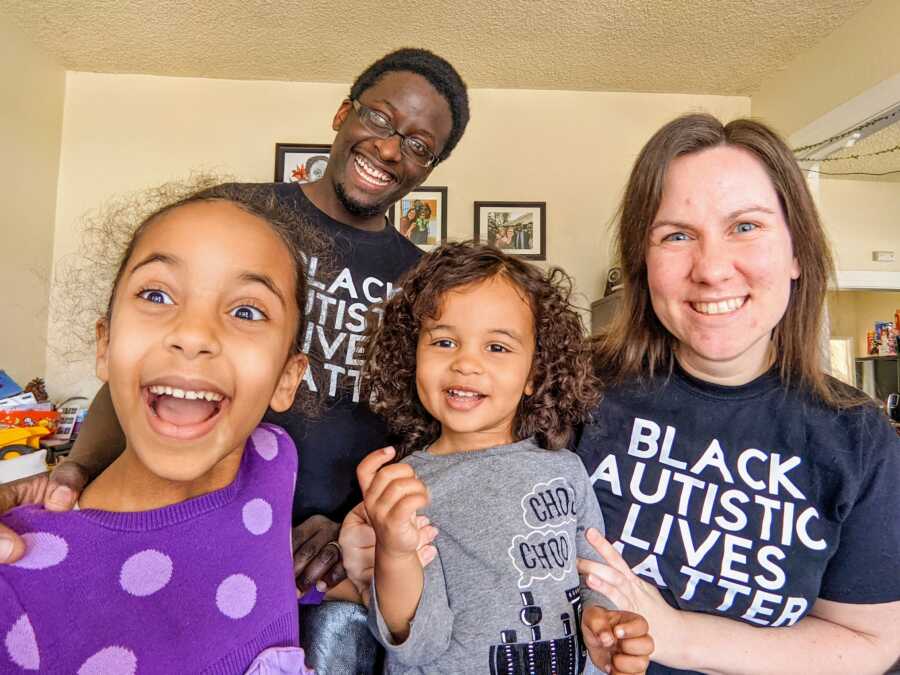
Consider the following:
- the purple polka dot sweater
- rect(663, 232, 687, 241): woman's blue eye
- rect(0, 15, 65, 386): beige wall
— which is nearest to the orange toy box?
rect(0, 15, 65, 386): beige wall

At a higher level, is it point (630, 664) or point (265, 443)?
point (265, 443)

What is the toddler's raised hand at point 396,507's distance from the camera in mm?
781

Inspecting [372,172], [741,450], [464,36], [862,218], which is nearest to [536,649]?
[741,450]

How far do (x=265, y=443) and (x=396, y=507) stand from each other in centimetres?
28

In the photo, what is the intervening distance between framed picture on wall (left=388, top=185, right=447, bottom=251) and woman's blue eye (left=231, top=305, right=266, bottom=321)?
276cm

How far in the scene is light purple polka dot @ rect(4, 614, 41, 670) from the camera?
1.84ft

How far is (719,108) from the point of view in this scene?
378 centimetres

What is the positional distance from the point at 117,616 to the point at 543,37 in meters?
3.31

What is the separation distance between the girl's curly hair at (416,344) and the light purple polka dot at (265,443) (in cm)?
26

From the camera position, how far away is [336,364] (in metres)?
1.24

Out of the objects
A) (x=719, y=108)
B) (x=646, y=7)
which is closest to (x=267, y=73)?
(x=646, y=7)

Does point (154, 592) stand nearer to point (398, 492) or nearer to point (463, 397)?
point (398, 492)

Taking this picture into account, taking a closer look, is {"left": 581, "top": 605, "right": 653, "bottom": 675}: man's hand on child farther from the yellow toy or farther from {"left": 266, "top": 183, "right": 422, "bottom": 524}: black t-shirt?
the yellow toy

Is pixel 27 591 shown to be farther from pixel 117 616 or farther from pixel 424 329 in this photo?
pixel 424 329
